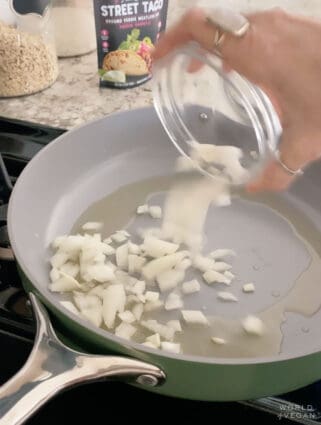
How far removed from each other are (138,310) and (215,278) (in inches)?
3.8

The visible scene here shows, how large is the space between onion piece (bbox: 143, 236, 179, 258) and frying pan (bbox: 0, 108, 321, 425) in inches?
2.0

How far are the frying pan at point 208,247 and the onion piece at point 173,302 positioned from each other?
2 cm

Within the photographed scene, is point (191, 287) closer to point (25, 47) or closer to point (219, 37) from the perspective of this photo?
point (219, 37)

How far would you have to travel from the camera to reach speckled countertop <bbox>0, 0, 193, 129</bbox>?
35.9 inches

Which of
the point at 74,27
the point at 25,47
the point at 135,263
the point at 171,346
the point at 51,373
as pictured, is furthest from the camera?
the point at 74,27

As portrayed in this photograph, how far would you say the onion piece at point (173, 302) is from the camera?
2.05 ft

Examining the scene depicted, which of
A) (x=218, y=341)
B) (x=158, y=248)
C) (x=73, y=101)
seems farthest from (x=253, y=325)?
(x=73, y=101)

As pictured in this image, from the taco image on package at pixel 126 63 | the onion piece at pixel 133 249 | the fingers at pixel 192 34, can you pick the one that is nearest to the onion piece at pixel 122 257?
the onion piece at pixel 133 249

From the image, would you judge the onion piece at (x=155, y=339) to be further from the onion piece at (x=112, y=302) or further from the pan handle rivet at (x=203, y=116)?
the pan handle rivet at (x=203, y=116)

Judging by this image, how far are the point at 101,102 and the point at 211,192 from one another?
273 millimetres

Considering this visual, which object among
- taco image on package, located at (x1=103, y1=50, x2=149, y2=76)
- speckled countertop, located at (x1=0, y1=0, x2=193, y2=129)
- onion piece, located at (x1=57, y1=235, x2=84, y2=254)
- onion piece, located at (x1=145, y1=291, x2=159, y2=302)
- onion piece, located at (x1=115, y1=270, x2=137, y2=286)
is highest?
taco image on package, located at (x1=103, y1=50, x2=149, y2=76)

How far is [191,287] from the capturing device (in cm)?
65

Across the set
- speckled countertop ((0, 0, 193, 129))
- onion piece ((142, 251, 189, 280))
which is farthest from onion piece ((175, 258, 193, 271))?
speckled countertop ((0, 0, 193, 129))

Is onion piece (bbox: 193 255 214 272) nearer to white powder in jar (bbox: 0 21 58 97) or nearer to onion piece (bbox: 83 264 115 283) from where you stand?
onion piece (bbox: 83 264 115 283)
